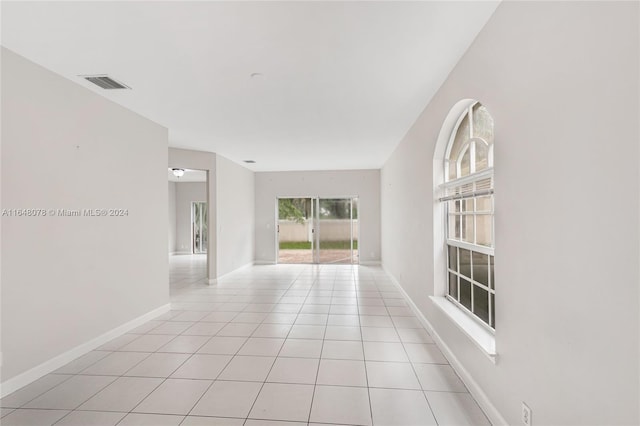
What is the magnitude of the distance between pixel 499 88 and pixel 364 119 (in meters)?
2.20

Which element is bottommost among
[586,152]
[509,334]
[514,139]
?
[509,334]

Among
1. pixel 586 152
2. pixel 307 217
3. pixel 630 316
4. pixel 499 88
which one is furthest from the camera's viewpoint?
pixel 307 217

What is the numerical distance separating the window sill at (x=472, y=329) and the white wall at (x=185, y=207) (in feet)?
31.4

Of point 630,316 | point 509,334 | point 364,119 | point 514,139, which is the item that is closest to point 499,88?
point 514,139

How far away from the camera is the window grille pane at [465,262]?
256 cm

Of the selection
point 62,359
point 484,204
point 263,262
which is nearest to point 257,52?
point 484,204

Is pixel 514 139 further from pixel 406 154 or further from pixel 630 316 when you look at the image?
pixel 406 154

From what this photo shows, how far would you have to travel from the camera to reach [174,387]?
91.5 inches

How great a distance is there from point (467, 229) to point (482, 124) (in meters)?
0.91

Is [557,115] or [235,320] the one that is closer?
[557,115]

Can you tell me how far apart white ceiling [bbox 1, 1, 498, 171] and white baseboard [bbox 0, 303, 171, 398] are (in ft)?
8.43

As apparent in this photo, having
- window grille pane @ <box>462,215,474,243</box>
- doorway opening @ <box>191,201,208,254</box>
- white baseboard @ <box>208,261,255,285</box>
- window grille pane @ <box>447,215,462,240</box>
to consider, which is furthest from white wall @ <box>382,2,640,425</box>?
doorway opening @ <box>191,201,208,254</box>

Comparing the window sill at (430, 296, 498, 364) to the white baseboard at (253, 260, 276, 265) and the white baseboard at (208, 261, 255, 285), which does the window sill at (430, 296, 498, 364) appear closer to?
the white baseboard at (208, 261, 255, 285)

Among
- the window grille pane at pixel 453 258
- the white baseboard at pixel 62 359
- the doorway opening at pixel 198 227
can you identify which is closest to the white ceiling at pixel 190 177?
the doorway opening at pixel 198 227
